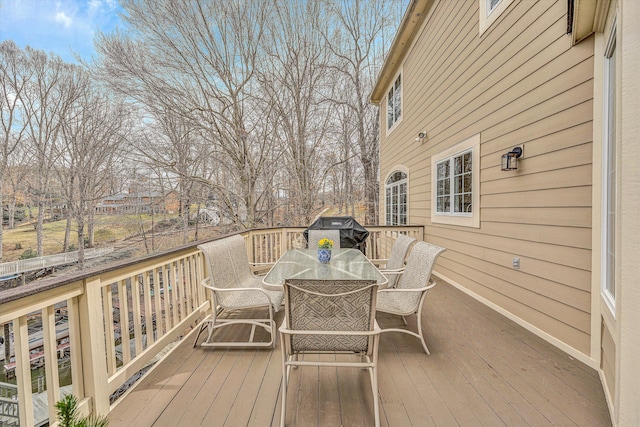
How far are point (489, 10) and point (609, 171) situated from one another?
2.84 meters

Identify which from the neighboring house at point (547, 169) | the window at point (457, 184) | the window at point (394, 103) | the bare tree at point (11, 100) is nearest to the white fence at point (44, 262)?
the bare tree at point (11, 100)

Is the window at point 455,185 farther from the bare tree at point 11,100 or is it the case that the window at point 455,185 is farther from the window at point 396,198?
the bare tree at point 11,100

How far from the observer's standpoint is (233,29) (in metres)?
7.59

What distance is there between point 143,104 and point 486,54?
348 inches

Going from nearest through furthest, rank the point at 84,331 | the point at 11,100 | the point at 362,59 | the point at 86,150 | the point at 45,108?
1. the point at 84,331
2. the point at 11,100
3. the point at 45,108
4. the point at 86,150
5. the point at 362,59

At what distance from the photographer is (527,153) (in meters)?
2.87

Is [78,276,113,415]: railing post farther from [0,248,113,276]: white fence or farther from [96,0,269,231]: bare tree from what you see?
[0,248,113,276]: white fence

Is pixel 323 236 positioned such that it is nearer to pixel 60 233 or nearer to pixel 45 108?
pixel 60 233

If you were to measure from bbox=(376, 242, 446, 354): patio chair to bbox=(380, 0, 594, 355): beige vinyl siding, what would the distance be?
1.22 metres

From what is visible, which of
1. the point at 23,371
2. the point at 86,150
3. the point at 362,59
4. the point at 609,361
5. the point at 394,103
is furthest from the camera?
the point at 362,59

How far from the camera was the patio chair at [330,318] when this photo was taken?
163 centimetres

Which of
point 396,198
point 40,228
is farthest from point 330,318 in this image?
point 40,228

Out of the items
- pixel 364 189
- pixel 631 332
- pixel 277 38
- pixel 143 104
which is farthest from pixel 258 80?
pixel 631 332

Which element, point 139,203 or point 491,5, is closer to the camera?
point 491,5
